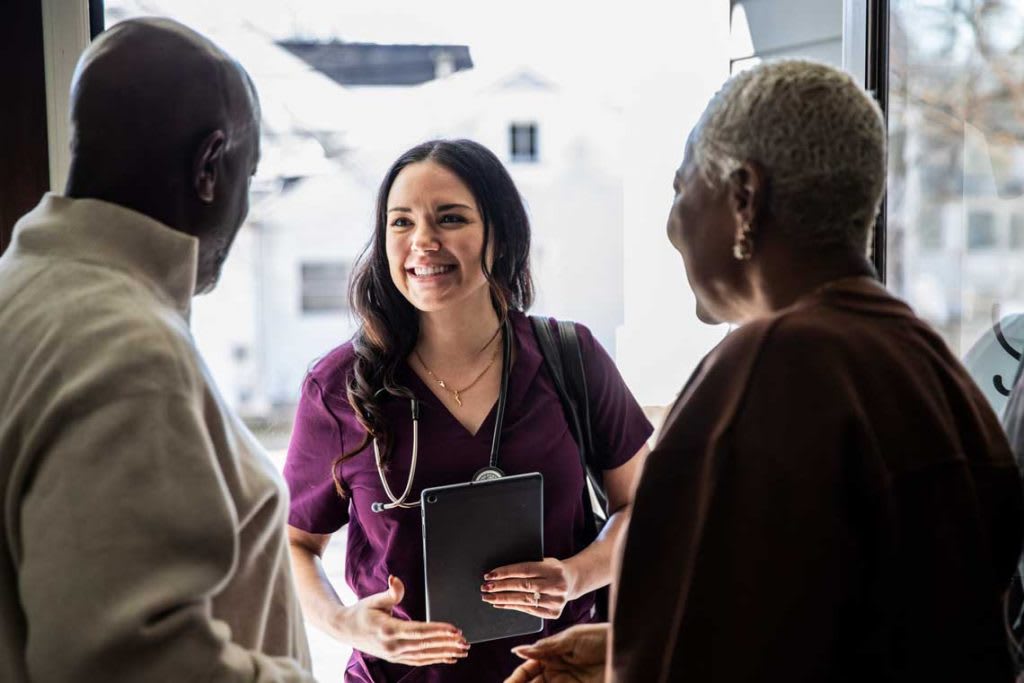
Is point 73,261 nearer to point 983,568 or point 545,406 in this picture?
point 983,568

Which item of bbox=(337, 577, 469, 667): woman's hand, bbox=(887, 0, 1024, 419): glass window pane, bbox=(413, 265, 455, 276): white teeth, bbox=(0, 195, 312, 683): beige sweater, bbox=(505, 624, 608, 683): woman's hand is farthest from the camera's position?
bbox=(887, 0, 1024, 419): glass window pane

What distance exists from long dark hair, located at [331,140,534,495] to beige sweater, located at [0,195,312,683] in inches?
31.1

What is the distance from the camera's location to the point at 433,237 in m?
1.63

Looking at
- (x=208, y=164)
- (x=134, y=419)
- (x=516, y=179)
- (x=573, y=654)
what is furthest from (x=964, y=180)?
(x=134, y=419)

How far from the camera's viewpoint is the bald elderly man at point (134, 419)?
714 millimetres

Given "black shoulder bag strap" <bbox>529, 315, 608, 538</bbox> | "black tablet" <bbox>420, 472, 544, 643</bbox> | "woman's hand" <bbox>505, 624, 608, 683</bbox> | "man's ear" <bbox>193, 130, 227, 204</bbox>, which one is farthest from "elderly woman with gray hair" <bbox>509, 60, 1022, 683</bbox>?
"black shoulder bag strap" <bbox>529, 315, 608, 538</bbox>

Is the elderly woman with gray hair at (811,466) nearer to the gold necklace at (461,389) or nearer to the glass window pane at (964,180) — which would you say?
the gold necklace at (461,389)

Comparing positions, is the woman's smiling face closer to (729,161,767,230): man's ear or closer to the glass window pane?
(729,161,767,230): man's ear

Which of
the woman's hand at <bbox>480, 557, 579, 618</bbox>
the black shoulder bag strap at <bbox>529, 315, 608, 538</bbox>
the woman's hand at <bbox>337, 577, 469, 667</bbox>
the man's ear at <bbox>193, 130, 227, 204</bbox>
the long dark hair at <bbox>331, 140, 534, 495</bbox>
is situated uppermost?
the man's ear at <bbox>193, 130, 227, 204</bbox>

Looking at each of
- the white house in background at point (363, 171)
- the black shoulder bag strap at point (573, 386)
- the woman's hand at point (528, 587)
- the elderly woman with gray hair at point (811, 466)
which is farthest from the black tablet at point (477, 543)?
the elderly woman with gray hair at point (811, 466)

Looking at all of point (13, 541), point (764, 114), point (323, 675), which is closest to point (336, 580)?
point (323, 675)

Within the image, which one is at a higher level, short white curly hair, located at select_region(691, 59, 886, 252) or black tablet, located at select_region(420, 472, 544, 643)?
short white curly hair, located at select_region(691, 59, 886, 252)

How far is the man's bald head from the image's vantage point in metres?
0.84

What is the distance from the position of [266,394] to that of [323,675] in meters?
0.69
